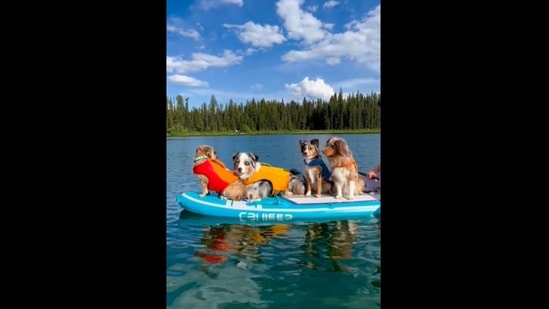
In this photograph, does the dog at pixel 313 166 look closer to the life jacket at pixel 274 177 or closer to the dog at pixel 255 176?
the life jacket at pixel 274 177

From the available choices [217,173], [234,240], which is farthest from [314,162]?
[234,240]

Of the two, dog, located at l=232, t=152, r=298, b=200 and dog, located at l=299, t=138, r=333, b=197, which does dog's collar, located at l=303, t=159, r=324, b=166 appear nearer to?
dog, located at l=299, t=138, r=333, b=197

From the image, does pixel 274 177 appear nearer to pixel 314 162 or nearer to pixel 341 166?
pixel 314 162

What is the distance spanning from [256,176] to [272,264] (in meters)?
1.95

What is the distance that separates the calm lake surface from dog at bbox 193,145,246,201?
421 mm

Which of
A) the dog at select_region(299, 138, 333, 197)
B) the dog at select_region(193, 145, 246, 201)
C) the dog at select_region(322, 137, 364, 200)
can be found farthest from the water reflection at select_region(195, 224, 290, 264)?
the dog at select_region(322, 137, 364, 200)

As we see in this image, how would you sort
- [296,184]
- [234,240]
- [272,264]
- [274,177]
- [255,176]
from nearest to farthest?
[272,264] → [234,240] → [255,176] → [274,177] → [296,184]

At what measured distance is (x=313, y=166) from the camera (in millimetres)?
5812

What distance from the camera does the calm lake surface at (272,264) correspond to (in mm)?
3080

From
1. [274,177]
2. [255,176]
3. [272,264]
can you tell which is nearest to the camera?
[272,264]

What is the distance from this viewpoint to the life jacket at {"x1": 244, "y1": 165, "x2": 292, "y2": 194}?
5.71m
